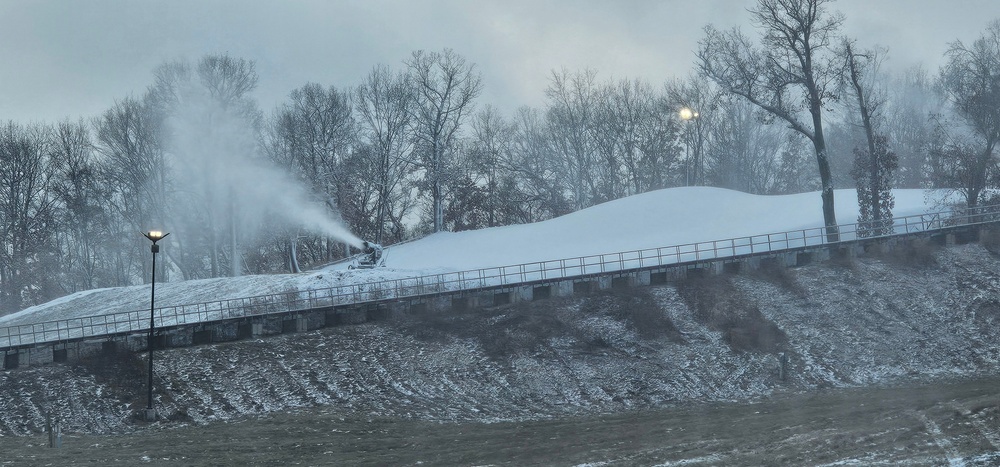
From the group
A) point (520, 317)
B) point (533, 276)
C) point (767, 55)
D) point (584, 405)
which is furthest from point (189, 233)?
point (584, 405)

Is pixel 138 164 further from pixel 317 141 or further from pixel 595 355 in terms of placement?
pixel 595 355

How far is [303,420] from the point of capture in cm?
3325

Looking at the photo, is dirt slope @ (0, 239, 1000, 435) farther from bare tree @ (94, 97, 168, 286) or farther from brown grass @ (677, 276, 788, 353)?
bare tree @ (94, 97, 168, 286)

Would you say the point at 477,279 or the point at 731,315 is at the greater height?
the point at 477,279

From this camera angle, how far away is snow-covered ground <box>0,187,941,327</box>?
5438cm

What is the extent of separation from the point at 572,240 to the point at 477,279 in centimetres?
1126

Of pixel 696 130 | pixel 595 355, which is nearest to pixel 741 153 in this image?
pixel 696 130

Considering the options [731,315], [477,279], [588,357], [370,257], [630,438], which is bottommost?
[630,438]

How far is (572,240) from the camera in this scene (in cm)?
5969

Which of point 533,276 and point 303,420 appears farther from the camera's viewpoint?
point 533,276

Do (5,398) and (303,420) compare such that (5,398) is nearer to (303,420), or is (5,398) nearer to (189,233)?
(303,420)

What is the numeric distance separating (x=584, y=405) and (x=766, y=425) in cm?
704

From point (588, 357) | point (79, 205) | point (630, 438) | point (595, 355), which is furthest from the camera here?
point (79, 205)

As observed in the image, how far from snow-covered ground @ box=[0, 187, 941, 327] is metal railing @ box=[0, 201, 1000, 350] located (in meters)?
1.16
